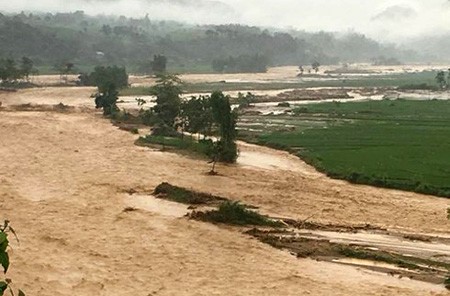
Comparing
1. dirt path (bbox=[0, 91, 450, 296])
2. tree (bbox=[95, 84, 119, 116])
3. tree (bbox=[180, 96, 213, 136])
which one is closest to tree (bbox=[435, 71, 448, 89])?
tree (bbox=[95, 84, 119, 116])

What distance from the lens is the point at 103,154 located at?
36.8 metres

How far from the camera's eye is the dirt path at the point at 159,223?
58.5ft

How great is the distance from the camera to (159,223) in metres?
23.6

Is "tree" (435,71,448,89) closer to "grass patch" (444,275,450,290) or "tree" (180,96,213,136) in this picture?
"tree" (180,96,213,136)

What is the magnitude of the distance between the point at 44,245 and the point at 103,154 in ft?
54.4

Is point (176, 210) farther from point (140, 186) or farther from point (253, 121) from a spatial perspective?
point (253, 121)

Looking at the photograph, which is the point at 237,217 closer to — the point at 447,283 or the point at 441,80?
the point at 447,283

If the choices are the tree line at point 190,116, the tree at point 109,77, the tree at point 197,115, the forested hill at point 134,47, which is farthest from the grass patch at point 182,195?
the forested hill at point 134,47

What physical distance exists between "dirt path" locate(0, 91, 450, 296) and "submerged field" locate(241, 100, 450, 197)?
149cm

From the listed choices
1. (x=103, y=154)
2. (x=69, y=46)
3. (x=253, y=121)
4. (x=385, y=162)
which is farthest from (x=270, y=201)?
(x=69, y=46)

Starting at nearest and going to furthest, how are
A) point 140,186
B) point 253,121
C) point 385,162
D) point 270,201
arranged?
point 270,201
point 140,186
point 385,162
point 253,121

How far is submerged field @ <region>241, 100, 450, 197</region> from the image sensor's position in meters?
31.3

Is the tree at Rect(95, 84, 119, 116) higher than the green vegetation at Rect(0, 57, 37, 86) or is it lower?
lower

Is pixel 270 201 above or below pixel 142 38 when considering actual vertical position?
below
